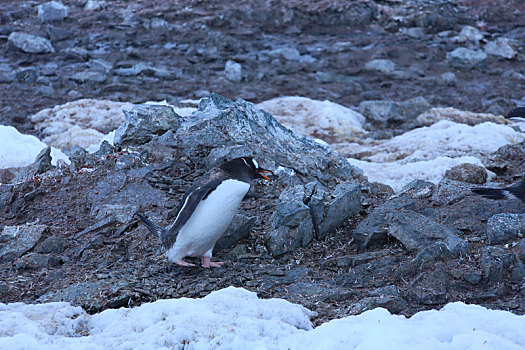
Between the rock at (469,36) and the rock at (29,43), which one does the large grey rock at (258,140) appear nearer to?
the rock at (29,43)

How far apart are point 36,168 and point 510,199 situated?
28.6ft

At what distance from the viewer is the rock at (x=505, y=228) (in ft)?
23.9

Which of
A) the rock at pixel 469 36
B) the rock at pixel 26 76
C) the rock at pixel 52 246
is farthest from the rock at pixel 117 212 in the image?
the rock at pixel 469 36

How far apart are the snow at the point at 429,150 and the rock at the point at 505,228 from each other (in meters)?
4.83

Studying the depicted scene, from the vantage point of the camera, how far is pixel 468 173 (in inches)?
486

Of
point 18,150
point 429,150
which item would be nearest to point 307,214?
point 429,150

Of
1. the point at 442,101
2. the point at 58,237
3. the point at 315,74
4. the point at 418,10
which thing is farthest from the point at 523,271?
the point at 418,10

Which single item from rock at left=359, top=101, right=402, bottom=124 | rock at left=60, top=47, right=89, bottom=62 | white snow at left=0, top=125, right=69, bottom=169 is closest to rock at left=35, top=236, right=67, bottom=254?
white snow at left=0, top=125, right=69, bottom=169

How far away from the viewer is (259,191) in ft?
32.2

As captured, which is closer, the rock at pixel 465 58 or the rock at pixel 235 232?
the rock at pixel 235 232

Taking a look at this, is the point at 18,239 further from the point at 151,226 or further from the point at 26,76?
the point at 26,76

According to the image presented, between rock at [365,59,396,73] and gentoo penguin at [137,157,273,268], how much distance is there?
19126 mm

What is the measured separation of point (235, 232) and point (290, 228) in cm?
81

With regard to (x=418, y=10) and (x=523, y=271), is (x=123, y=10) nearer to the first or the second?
(x=418, y=10)
